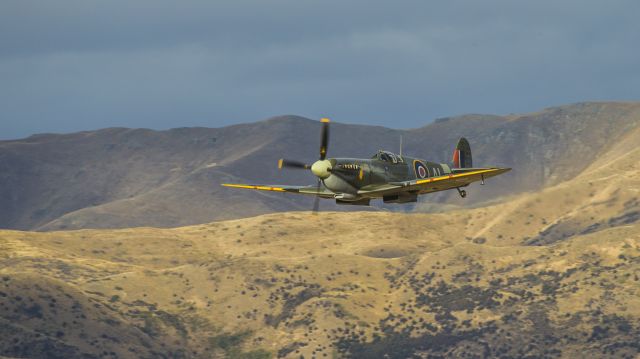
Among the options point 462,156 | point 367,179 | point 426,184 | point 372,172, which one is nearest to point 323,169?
point 367,179

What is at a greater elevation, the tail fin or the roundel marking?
the tail fin

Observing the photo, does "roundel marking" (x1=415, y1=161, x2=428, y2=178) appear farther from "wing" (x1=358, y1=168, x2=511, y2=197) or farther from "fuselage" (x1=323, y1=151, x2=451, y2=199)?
"wing" (x1=358, y1=168, x2=511, y2=197)

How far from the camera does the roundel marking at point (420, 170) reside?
96.9m

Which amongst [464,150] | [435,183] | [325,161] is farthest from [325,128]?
[464,150]

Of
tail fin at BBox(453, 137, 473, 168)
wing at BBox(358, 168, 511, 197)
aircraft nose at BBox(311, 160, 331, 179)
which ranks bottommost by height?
wing at BBox(358, 168, 511, 197)

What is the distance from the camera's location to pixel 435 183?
8975 centimetres

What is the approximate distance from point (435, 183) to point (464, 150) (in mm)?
21221

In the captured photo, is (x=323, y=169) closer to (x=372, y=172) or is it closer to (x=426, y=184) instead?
(x=372, y=172)

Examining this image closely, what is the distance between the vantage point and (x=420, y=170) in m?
97.4

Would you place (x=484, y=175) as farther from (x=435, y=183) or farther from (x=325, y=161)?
(x=325, y=161)

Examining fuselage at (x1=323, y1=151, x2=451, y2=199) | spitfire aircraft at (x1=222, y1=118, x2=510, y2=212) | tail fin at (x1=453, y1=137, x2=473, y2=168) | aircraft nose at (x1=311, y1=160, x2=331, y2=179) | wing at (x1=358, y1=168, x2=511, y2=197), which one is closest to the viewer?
wing at (x1=358, y1=168, x2=511, y2=197)

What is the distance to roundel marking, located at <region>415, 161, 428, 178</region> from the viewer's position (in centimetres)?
9694

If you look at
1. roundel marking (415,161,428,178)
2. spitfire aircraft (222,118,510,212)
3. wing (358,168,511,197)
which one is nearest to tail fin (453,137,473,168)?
roundel marking (415,161,428,178)

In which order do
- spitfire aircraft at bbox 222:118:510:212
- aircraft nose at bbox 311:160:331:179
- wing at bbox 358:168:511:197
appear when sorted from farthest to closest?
aircraft nose at bbox 311:160:331:179, spitfire aircraft at bbox 222:118:510:212, wing at bbox 358:168:511:197
